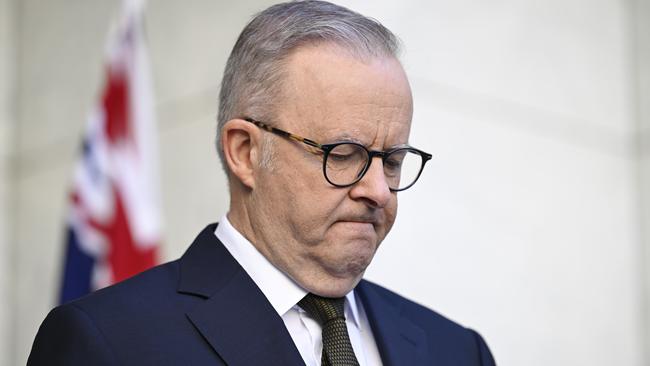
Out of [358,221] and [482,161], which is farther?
[482,161]

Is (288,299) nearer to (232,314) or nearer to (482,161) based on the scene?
(232,314)

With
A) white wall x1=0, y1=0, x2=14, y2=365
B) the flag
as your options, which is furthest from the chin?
white wall x1=0, y1=0, x2=14, y2=365

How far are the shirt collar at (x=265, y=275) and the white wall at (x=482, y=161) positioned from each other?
176 cm

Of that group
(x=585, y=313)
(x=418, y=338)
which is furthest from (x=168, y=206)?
(x=418, y=338)

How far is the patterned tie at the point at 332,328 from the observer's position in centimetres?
237

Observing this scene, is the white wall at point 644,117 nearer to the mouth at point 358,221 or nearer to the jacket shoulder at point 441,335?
the jacket shoulder at point 441,335

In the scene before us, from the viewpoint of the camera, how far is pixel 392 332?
262cm

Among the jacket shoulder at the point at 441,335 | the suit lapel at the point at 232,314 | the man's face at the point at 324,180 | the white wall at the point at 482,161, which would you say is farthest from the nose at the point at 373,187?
the white wall at the point at 482,161

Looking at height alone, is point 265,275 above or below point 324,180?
below

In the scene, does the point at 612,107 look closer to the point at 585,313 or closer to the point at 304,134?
the point at 585,313

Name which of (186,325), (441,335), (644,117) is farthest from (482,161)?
(186,325)

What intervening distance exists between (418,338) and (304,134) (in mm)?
633

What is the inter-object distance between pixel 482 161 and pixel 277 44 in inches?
96.1

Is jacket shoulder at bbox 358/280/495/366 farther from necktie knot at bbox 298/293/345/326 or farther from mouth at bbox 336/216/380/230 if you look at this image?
mouth at bbox 336/216/380/230
